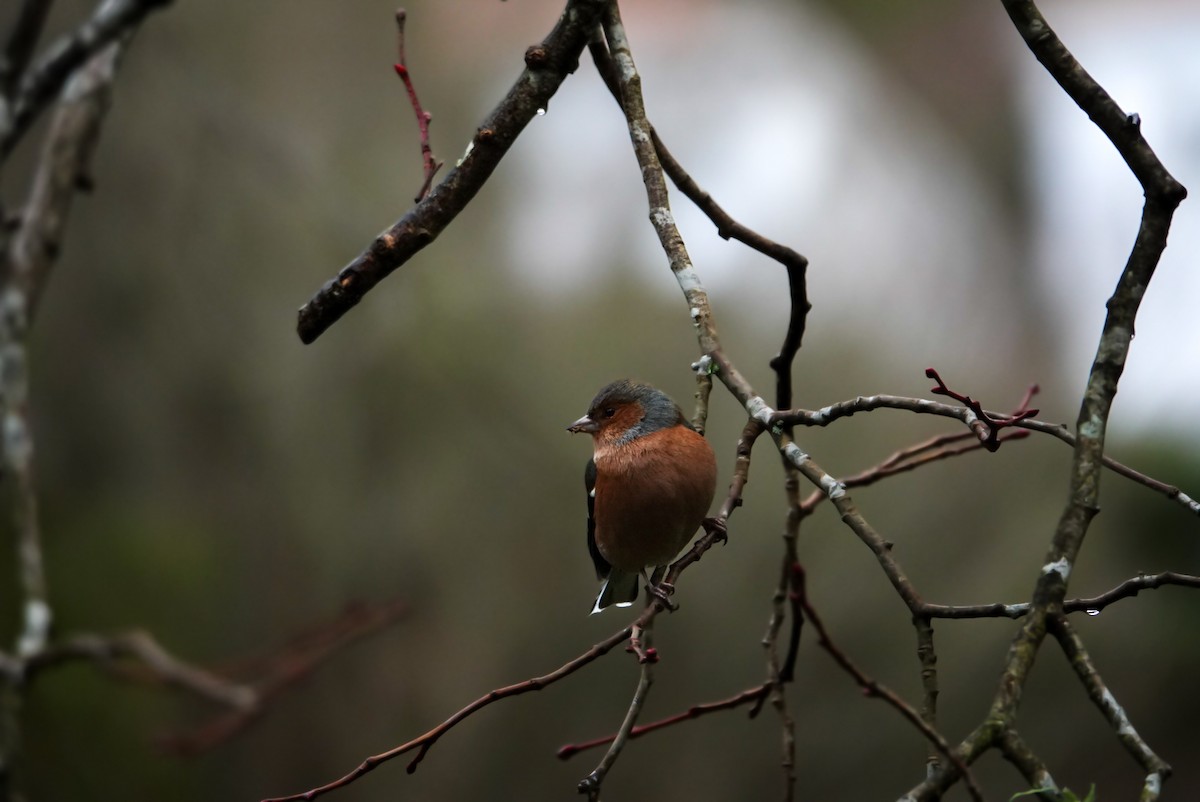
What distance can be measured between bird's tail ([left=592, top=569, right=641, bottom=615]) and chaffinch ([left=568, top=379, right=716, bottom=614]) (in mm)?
225

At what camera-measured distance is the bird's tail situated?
2791mm

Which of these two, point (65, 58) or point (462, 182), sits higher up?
point (65, 58)

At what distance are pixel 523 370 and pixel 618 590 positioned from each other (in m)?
3.42

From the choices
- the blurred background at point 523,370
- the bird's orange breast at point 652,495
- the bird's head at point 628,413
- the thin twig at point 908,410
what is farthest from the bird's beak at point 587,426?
the blurred background at point 523,370

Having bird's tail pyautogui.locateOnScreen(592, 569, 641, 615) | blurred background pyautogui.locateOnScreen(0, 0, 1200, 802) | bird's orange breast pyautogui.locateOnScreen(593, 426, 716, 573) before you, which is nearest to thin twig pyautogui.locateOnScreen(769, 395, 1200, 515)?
bird's orange breast pyautogui.locateOnScreen(593, 426, 716, 573)

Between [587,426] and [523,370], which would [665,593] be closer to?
[587,426]

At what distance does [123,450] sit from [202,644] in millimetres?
1342

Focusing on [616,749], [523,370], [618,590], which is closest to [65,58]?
[618,590]

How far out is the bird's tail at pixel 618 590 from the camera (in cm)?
279

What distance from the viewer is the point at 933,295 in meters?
6.10

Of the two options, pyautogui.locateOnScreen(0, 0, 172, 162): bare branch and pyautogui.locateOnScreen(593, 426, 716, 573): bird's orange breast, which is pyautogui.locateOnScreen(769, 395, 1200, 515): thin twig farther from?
pyautogui.locateOnScreen(0, 0, 172, 162): bare branch

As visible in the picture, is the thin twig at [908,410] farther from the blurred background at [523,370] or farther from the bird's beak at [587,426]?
the blurred background at [523,370]

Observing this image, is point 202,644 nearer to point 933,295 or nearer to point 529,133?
point 529,133

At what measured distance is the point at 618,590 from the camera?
2.85 metres
